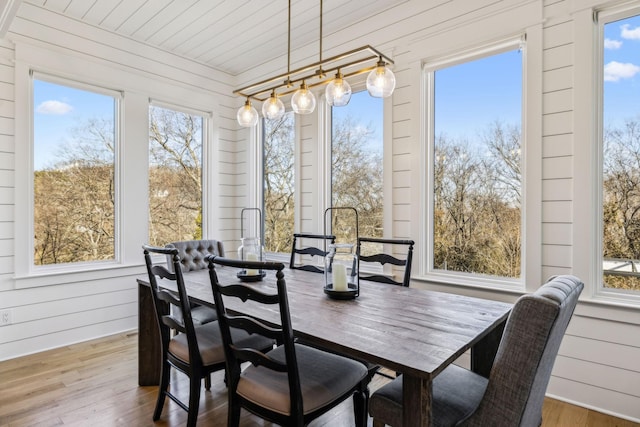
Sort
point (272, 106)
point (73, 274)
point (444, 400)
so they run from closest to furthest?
1. point (444, 400)
2. point (272, 106)
3. point (73, 274)

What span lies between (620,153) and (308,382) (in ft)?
7.73

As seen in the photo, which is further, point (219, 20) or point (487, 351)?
point (219, 20)

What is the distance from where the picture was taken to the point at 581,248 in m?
2.26

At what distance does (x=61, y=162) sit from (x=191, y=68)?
1760 millimetres

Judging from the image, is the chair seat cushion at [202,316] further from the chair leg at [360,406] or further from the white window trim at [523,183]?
the white window trim at [523,183]

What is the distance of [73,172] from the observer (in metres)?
3.41

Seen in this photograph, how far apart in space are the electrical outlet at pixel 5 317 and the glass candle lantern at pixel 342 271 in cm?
287

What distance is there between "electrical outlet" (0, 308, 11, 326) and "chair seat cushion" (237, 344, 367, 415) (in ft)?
8.70

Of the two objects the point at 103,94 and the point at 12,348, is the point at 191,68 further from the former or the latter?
the point at 12,348

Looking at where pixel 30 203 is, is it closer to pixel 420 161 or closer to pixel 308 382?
pixel 308 382

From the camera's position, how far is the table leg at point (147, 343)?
2.52 m

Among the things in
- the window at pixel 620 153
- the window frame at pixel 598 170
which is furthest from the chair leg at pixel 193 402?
the window at pixel 620 153

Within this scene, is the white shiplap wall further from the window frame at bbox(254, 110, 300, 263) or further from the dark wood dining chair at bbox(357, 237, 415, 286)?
the dark wood dining chair at bbox(357, 237, 415, 286)

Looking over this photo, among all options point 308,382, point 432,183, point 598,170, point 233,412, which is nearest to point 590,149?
point 598,170
